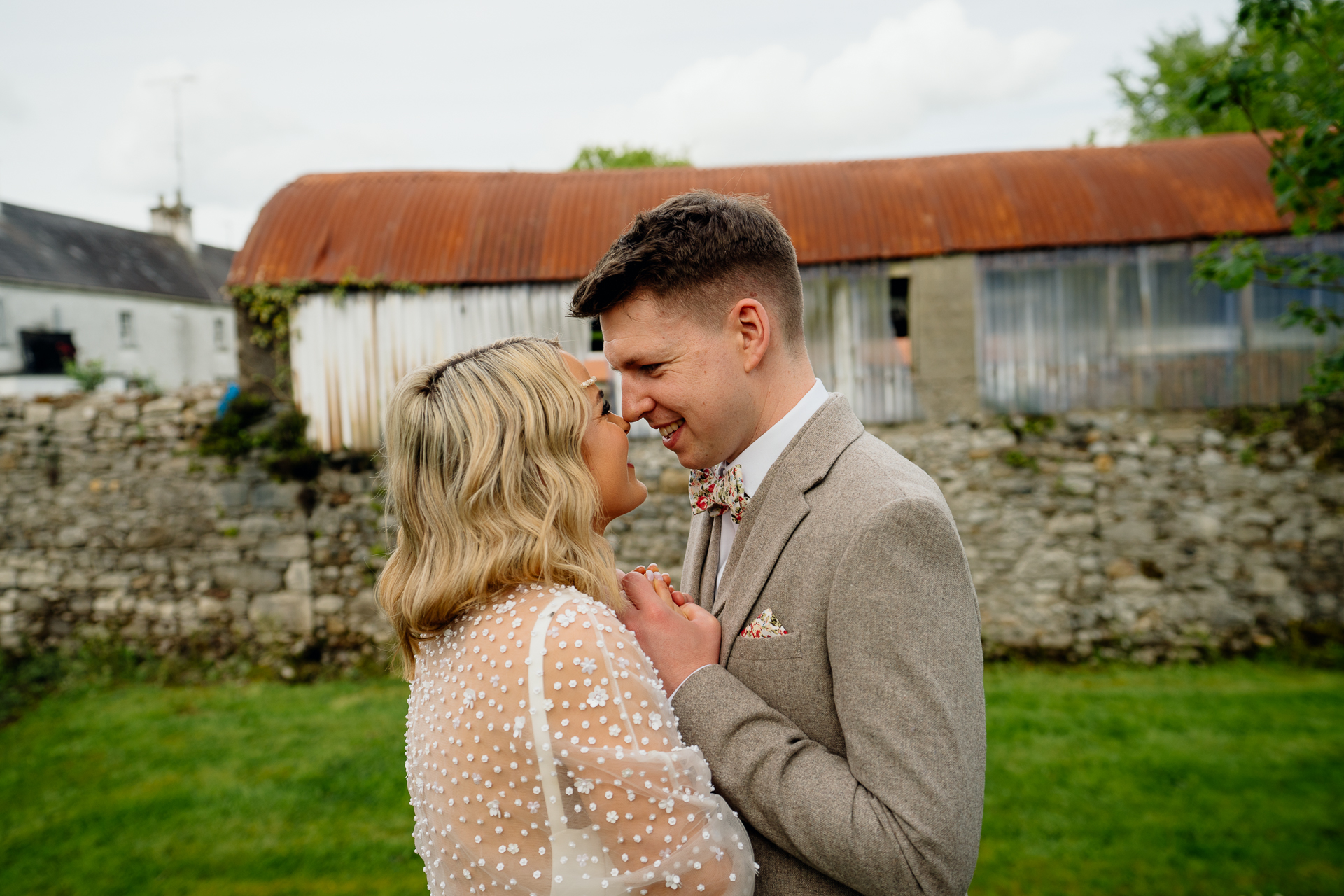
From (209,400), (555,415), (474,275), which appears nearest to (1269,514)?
(474,275)

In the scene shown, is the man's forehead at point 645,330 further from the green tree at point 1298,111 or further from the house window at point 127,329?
the house window at point 127,329

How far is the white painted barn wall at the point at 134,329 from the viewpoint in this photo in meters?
25.0

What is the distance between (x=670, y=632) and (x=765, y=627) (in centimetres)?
22

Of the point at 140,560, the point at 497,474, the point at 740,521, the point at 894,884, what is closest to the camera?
the point at 894,884

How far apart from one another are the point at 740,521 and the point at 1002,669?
7.90 meters

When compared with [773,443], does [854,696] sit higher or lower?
lower

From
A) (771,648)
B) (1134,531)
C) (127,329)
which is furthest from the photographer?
(127,329)

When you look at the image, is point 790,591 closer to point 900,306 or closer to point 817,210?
point 900,306

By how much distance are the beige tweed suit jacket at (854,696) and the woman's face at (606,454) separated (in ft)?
1.39

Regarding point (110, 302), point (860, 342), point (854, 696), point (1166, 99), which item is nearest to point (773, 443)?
point (854, 696)

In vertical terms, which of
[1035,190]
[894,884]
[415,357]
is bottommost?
[894,884]

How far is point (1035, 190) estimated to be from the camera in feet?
30.8

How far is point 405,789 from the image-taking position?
6.36m

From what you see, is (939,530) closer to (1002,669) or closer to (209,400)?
(1002,669)
